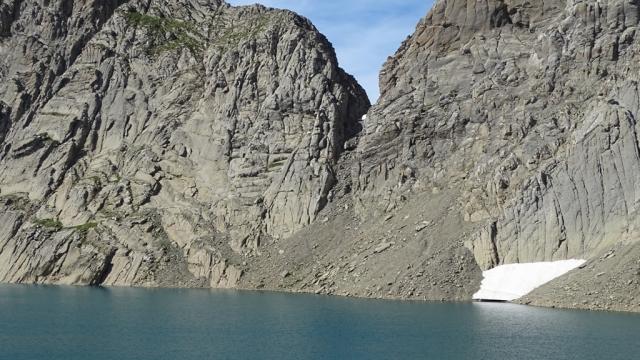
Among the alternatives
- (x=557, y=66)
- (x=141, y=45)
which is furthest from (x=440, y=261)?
(x=141, y=45)

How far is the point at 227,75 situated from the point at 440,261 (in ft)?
209

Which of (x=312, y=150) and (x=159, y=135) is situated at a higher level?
(x=159, y=135)

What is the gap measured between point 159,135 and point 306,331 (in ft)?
262

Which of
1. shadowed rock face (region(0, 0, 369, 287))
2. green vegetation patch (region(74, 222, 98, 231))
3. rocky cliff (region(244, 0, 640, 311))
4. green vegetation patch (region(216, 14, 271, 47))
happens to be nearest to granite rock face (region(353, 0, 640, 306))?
rocky cliff (region(244, 0, 640, 311))

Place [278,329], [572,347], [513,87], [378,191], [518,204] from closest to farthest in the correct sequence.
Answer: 1. [572,347]
2. [278,329]
3. [518,204]
4. [513,87]
5. [378,191]

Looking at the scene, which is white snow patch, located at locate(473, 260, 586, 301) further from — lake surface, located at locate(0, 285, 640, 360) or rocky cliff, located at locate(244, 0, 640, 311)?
lake surface, located at locate(0, 285, 640, 360)

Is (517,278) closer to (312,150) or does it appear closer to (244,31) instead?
(312,150)

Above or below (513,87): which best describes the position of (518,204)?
below

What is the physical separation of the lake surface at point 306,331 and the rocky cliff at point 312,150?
9.92 metres

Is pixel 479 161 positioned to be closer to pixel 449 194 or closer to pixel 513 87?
pixel 449 194

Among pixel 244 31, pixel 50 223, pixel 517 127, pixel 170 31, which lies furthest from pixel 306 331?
pixel 170 31

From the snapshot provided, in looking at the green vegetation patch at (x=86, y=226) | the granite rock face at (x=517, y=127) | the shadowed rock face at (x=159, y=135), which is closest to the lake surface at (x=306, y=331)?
the granite rock face at (x=517, y=127)

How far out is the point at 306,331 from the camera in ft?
185

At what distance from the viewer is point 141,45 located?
142500 mm
